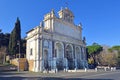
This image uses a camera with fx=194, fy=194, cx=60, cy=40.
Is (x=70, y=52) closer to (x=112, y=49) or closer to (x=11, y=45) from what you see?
(x=11, y=45)

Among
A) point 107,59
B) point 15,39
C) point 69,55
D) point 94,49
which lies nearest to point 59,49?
point 69,55

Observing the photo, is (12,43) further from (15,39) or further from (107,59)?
(107,59)

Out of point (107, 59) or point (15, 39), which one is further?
point (107, 59)

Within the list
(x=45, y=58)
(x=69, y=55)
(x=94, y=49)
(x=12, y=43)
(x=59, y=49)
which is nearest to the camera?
(x=45, y=58)

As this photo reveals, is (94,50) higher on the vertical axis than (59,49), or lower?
higher

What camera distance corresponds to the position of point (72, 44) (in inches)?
2243

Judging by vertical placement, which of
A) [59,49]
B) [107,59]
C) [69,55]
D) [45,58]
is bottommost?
[107,59]

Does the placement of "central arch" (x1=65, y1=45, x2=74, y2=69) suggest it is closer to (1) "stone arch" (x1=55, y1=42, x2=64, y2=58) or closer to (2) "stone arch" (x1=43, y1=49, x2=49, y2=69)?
(1) "stone arch" (x1=55, y1=42, x2=64, y2=58)

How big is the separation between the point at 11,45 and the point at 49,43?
12.7 meters

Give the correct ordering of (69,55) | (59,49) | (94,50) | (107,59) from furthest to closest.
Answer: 1. (107,59)
2. (94,50)
3. (69,55)
4. (59,49)

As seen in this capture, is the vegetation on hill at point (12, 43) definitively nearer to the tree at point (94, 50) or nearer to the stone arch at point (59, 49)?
the stone arch at point (59, 49)

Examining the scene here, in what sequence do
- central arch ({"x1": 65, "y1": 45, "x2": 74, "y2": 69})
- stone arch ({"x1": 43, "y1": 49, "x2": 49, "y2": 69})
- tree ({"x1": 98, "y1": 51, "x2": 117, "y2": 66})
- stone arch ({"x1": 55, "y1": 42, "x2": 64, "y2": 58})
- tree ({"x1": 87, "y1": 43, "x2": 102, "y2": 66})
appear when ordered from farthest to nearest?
tree ({"x1": 98, "y1": 51, "x2": 117, "y2": 66}) < tree ({"x1": 87, "y1": 43, "x2": 102, "y2": 66}) < central arch ({"x1": 65, "y1": 45, "x2": 74, "y2": 69}) < stone arch ({"x1": 55, "y1": 42, "x2": 64, "y2": 58}) < stone arch ({"x1": 43, "y1": 49, "x2": 49, "y2": 69})

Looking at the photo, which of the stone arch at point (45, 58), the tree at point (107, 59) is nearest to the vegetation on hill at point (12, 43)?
the stone arch at point (45, 58)

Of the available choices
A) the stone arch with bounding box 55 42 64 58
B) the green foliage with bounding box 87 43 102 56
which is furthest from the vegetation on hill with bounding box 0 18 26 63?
the green foliage with bounding box 87 43 102 56
